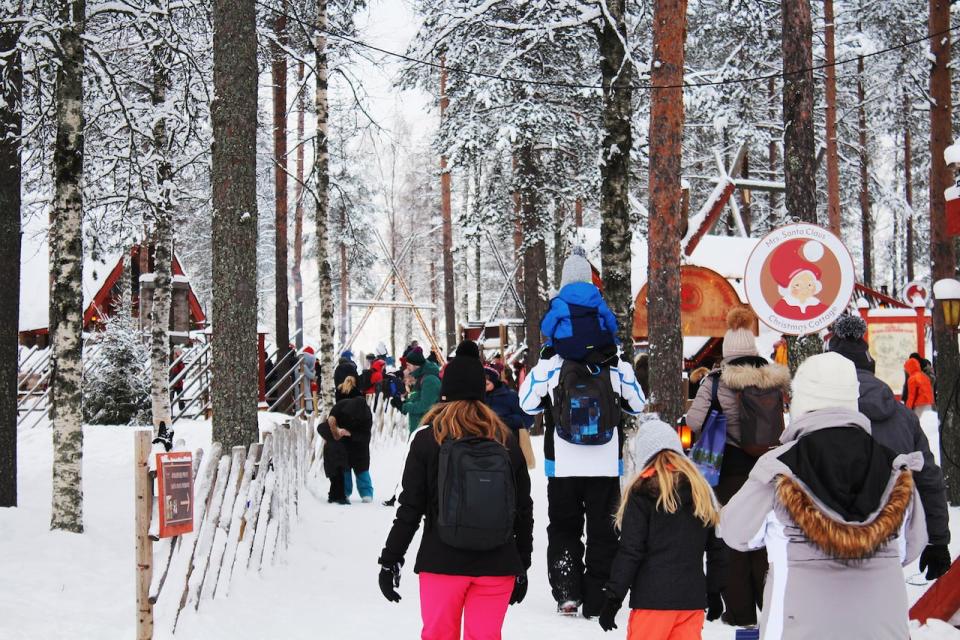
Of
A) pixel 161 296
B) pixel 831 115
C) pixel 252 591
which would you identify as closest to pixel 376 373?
pixel 161 296

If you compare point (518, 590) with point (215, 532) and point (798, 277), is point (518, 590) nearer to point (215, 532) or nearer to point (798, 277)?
point (215, 532)

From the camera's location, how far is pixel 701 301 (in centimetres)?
1712

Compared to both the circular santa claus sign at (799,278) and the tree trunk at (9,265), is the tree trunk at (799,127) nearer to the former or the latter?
the circular santa claus sign at (799,278)

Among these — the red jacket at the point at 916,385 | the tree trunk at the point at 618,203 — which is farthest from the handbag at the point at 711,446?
the red jacket at the point at 916,385

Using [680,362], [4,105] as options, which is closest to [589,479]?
[680,362]

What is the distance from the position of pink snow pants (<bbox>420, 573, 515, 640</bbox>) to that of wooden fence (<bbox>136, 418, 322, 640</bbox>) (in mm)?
2029

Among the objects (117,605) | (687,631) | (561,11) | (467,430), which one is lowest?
(117,605)

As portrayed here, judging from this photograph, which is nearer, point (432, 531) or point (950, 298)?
point (432, 531)

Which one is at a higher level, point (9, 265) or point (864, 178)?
point (864, 178)

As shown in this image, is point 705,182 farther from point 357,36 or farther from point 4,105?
point 4,105

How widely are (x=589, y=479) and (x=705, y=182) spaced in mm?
33632

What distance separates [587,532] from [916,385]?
16354 millimetres

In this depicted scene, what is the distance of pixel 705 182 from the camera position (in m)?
38.5

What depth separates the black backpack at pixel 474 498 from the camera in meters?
4.33
